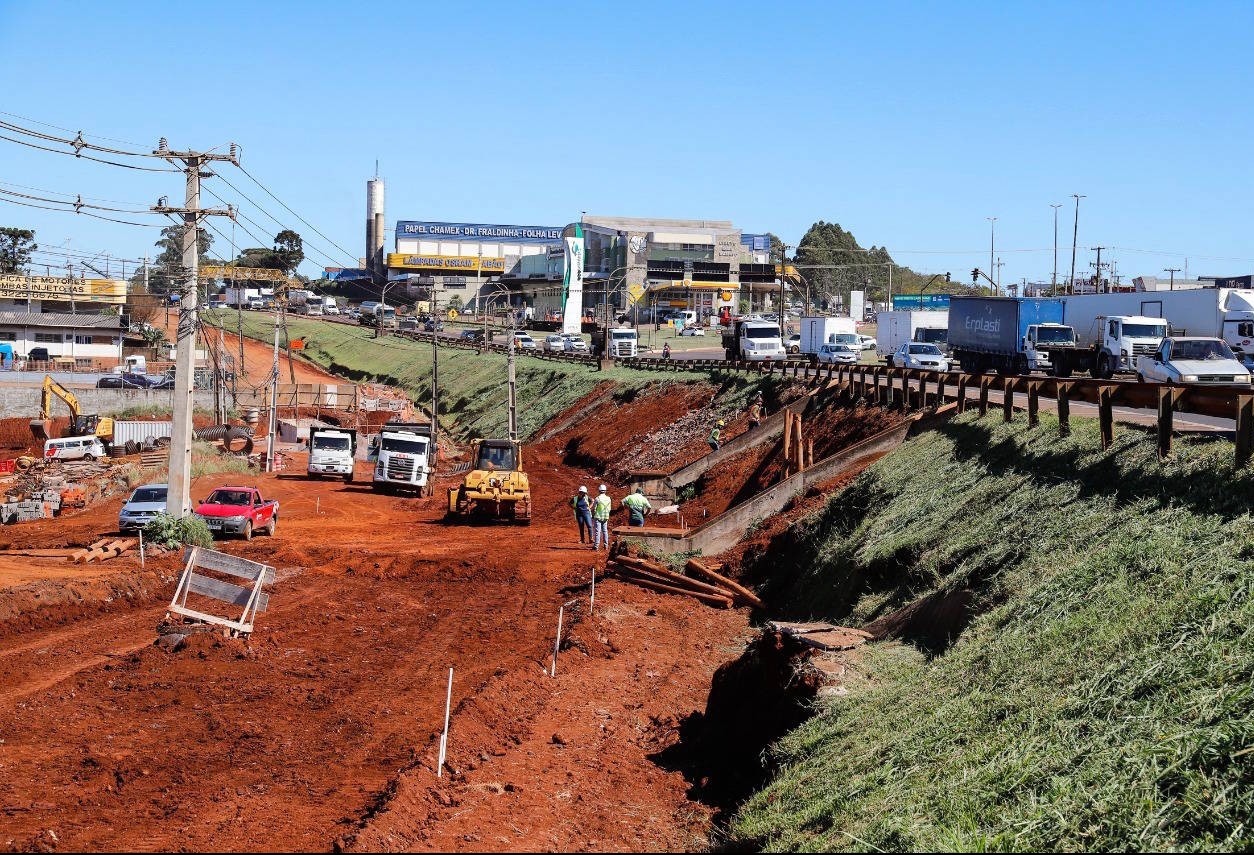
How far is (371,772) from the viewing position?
14.0 m

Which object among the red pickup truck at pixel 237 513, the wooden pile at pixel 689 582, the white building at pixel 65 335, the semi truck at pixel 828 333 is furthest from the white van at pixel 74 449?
the white building at pixel 65 335

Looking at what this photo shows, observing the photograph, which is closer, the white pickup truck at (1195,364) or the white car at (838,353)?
the white pickup truck at (1195,364)

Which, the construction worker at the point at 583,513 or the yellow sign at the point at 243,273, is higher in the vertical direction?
the yellow sign at the point at 243,273

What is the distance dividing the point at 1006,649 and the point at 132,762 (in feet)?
33.9

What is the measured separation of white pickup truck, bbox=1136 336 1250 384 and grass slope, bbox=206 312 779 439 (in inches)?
658

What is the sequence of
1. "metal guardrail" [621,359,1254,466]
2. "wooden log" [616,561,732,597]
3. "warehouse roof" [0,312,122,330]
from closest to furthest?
"metal guardrail" [621,359,1254,466]
"wooden log" [616,561,732,597]
"warehouse roof" [0,312,122,330]

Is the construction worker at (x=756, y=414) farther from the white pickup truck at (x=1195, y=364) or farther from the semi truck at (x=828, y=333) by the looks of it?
the semi truck at (x=828, y=333)

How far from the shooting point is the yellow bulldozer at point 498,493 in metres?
37.8

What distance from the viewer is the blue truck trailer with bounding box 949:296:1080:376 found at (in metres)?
48.2

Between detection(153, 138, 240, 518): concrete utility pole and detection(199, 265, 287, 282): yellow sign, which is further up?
detection(199, 265, 287, 282): yellow sign

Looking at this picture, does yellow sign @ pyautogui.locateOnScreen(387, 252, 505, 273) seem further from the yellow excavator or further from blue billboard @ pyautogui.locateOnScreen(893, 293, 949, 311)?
the yellow excavator

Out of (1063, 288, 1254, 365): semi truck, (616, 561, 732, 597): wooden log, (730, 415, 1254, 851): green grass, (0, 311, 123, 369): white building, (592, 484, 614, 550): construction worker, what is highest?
(1063, 288, 1254, 365): semi truck

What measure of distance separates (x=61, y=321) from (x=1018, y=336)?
8237 cm

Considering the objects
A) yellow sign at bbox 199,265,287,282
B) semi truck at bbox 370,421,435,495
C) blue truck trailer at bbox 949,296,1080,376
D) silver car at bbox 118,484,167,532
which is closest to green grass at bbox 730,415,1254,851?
silver car at bbox 118,484,167,532
